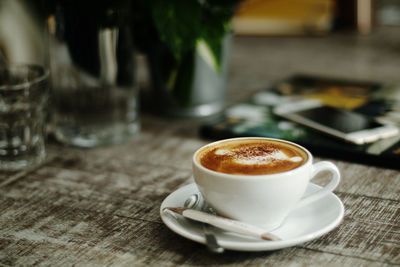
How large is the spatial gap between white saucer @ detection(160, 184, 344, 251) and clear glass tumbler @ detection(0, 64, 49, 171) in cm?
36

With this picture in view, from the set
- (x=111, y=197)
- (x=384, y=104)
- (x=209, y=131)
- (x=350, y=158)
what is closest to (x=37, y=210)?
(x=111, y=197)

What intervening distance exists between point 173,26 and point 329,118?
1.13 feet

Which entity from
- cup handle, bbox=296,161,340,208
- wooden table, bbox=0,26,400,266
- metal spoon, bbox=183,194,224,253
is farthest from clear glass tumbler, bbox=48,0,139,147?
cup handle, bbox=296,161,340,208

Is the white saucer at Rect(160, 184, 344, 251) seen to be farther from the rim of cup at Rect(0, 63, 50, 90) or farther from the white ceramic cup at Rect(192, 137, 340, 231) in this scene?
the rim of cup at Rect(0, 63, 50, 90)

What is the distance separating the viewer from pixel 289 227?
568mm

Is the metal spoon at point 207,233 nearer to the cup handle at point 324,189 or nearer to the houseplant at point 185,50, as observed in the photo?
the cup handle at point 324,189

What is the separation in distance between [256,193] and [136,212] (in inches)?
8.4

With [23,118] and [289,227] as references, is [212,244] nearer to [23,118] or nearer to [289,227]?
[289,227]

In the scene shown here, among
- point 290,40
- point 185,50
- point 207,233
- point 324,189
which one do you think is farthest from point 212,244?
point 290,40

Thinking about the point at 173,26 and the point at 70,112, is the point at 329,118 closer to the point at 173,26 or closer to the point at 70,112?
the point at 173,26

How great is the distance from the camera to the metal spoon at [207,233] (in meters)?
0.52

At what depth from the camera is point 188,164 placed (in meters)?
0.85

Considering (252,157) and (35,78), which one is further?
(35,78)

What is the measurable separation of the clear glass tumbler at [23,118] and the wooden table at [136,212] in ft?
0.13
